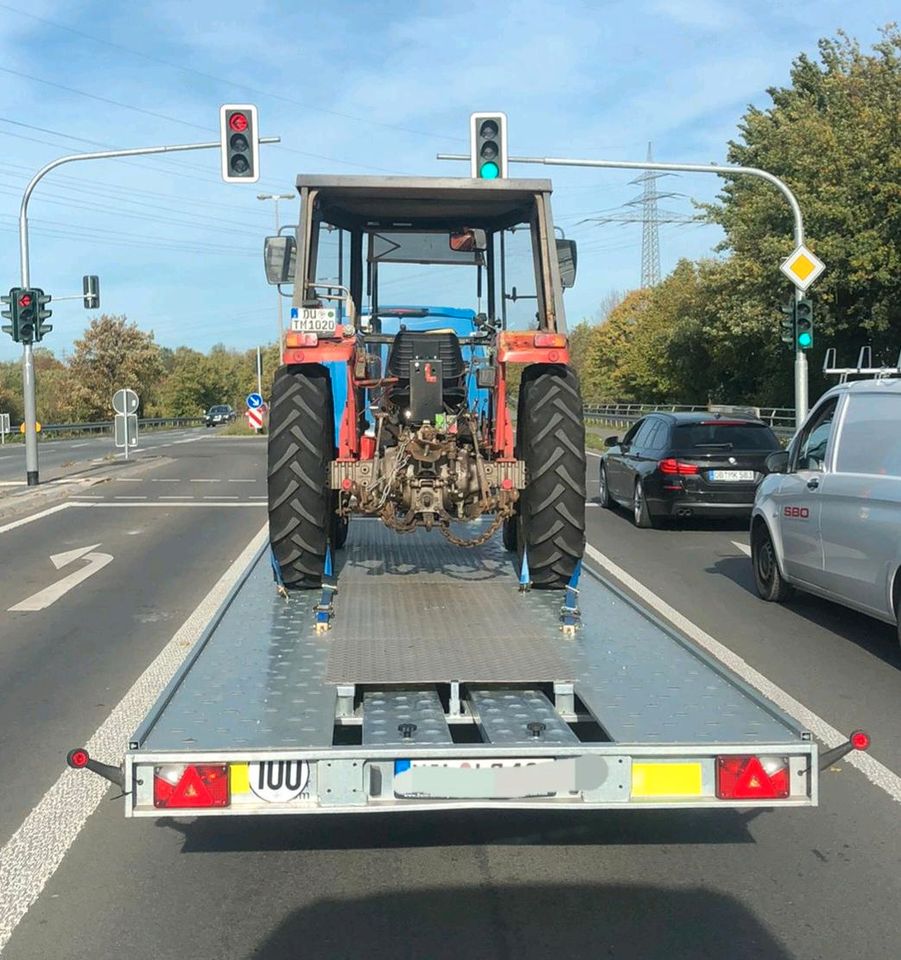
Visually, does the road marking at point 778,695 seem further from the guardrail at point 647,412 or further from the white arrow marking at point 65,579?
the guardrail at point 647,412

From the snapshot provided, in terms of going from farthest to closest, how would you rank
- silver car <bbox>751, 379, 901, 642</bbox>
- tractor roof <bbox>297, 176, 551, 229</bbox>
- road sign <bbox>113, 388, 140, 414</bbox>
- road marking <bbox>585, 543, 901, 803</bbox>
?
road sign <bbox>113, 388, 140, 414</bbox> → silver car <bbox>751, 379, 901, 642</bbox> → tractor roof <bbox>297, 176, 551, 229</bbox> → road marking <bbox>585, 543, 901, 803</bbox>

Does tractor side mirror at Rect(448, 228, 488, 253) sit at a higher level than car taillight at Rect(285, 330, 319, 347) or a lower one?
higher

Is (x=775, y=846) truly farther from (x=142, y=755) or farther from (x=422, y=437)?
(x=422, y=437)

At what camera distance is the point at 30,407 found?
21.8 metres

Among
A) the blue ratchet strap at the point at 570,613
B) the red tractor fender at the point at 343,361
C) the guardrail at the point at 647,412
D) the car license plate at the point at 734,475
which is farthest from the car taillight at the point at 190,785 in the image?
the guardrail at the point at 647,412

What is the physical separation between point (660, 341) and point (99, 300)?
39.7 metres

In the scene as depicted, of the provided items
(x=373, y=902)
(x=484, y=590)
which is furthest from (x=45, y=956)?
(x=484, y=590)

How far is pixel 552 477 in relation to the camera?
22.1ft

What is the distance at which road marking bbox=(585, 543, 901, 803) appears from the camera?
5.09 metres

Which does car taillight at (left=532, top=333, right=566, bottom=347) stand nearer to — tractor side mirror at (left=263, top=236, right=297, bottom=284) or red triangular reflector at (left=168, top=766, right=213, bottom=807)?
tractor side mirror at (left=263, top=236, right=297, bottom=284)

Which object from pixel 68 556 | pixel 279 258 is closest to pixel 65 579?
pixel 68 556

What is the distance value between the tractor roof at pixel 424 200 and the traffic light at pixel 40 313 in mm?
16344

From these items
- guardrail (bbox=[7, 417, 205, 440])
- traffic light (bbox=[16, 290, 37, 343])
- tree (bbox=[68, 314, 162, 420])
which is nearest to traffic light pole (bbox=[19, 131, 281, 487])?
traffic light (bbox=[16, 290, 37, 343])

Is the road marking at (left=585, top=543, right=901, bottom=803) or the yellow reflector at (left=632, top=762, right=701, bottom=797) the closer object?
the yellow reflector at (left=632, top=762, right=701, bottom=797)
